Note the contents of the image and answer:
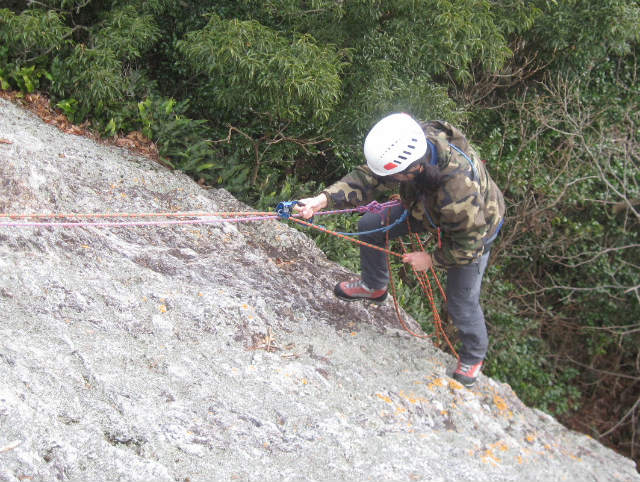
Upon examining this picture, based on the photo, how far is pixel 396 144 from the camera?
9.98 ft

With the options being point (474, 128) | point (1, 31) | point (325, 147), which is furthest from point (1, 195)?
point (474, 128)

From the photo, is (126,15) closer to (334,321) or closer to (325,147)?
(325,147)

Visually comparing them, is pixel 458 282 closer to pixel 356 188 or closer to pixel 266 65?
pixel 356 188

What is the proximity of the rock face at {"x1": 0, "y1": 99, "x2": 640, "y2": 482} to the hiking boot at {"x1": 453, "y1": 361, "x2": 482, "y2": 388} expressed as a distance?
3.0 inches

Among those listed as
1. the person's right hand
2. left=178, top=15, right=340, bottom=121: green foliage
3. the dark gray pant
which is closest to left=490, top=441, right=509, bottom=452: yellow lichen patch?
the dark gray pant

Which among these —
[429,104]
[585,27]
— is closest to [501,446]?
[429,104]

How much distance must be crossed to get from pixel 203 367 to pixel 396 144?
164 cm

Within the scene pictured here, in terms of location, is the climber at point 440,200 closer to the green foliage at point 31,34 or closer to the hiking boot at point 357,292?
the hiking boot at point 357,292

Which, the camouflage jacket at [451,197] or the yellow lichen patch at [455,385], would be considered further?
the yellow lichen patch at [455,385]

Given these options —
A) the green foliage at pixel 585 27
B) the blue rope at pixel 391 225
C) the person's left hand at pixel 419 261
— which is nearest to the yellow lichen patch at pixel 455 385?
the person's left hand at pixel 419 261

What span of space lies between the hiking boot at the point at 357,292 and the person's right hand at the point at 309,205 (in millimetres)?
999

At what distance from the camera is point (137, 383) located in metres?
2.80

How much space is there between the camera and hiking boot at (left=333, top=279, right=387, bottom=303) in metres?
4.34

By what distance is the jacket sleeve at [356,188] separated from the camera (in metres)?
3.61
